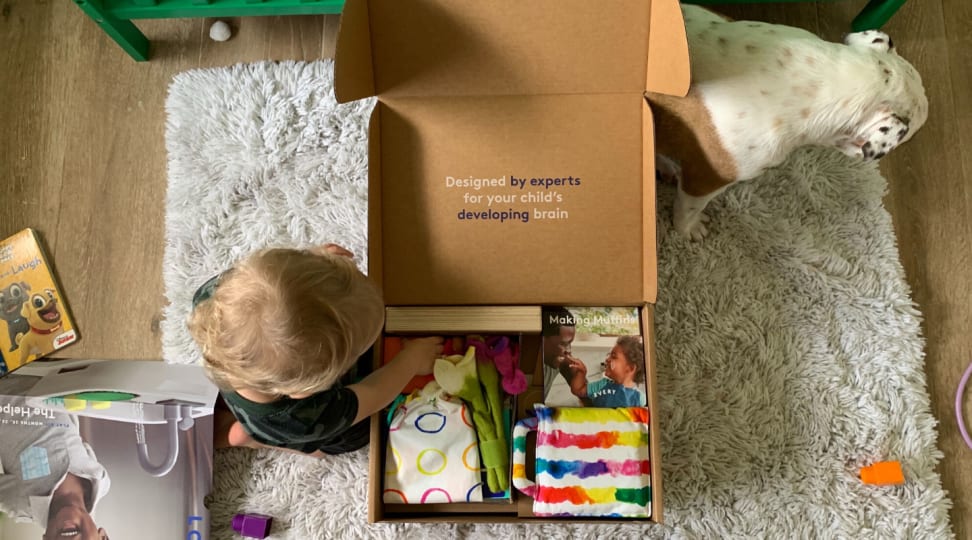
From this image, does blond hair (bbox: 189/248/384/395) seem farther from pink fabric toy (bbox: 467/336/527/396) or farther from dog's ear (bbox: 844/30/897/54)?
dog's ear (bbox: 844/30/897/54)

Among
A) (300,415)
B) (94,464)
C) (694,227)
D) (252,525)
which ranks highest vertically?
(694,227)

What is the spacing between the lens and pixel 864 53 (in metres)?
0.93

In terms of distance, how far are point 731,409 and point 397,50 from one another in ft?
2.53

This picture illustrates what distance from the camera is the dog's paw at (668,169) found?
1.09 m

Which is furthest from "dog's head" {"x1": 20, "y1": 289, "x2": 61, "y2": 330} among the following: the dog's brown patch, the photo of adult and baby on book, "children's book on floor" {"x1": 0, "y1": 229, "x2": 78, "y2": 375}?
the dog's brown patch

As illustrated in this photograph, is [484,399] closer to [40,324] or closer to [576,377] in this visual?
[576,377]

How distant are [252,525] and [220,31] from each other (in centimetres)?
89

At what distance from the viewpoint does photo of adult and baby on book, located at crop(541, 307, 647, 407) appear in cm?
98

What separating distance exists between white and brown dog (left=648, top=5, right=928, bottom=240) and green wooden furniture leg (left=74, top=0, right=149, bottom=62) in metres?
0.93

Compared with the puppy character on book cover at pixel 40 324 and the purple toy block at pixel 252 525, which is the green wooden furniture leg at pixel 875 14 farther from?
the puppy character on book cover at pixel 40 324

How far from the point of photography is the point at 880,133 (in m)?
0.92

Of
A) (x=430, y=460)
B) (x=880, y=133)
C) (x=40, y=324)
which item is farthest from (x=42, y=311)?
(x=880, y=133)

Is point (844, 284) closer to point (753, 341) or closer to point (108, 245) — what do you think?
point (753, 341)

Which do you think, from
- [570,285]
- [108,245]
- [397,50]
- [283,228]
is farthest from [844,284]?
[108,245]
